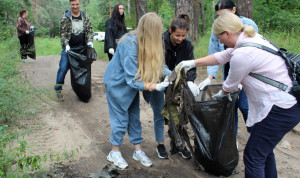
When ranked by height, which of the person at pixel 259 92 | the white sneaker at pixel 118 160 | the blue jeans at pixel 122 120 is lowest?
the white sneaker at pixel 118 160

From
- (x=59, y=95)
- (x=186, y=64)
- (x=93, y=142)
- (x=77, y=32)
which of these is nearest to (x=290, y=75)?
(x=186, y=64)

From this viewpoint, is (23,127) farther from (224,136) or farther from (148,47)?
(224,136)

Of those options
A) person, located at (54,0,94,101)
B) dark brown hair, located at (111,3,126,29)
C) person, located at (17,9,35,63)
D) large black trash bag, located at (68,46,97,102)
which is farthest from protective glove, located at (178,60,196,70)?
person, located at (17,9,35,63)

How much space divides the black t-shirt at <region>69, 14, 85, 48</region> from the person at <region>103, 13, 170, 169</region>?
233 cm

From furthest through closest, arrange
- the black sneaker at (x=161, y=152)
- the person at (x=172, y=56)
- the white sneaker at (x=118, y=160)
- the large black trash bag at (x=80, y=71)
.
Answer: the large black trash bag at (x=80, y=71) < the black sneaker at (x=161, y=152) < the white sneaker at (x=118, y=160) < the person at (x=172, y=56)

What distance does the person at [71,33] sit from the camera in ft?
15.2

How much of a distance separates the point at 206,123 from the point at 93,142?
1631mm

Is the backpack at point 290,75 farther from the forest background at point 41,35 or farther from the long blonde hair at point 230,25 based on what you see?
the forest background at point 41,35

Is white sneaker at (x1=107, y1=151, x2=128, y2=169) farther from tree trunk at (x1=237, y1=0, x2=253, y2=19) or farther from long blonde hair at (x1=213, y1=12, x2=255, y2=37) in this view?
tree trunk at (x1=237, y1=0, x2=253, y2=19)

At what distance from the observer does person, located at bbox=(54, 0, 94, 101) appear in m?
4.62

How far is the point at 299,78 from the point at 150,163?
66.2 inches

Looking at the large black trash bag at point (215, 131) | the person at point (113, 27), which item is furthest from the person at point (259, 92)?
the person at point (113, 27)

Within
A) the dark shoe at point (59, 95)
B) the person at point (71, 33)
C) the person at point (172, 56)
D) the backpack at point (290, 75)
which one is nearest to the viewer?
the backpack at point (290, 75)

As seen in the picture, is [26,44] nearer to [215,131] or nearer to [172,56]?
[172,56]
